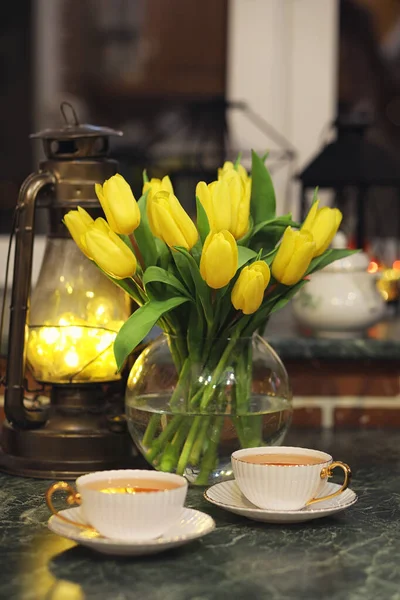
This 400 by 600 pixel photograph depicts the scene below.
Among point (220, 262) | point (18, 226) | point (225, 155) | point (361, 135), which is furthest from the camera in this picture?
point (225, 155)

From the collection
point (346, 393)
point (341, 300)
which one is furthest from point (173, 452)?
point (341, 300)

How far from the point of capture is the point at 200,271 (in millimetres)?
991

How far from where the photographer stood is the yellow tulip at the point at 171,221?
1.00 metres

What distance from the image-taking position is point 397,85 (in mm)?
3391

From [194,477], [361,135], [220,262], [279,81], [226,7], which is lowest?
[194,477]

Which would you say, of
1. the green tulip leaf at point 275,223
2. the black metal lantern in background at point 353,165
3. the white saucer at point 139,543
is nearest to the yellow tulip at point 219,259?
the green tulip leaf at point 275,223

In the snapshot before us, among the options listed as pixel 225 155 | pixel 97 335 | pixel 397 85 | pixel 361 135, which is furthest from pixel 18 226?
pixel 397 85

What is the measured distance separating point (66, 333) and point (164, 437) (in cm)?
18

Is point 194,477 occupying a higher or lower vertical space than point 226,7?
lower

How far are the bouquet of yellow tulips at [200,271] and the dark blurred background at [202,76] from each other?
2.04 meters

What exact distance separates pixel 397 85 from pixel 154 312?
8.42 ft

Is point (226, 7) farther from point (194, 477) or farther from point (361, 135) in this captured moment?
point (194, 477)

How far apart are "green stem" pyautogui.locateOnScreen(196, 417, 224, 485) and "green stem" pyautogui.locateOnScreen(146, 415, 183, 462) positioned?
0.03 m

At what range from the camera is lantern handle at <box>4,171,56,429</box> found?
1.13 metres
